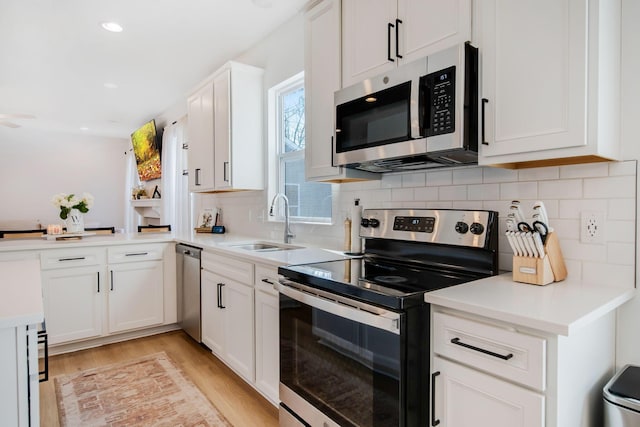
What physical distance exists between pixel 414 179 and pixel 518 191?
0.57 m

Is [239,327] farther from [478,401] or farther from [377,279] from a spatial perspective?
[478,401]

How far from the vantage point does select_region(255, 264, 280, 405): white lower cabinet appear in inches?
81.4

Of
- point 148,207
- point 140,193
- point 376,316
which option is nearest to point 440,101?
point 376,316

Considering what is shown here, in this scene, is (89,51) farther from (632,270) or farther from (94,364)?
(632,270)

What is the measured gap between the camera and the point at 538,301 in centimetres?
114

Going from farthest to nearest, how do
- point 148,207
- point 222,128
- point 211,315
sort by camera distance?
point 148,207 → point 222,128 → point 211,315

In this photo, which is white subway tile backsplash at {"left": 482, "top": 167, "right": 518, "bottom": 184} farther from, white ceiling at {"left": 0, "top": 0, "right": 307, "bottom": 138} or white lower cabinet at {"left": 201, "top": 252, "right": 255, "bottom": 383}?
white ceiling at {"left": 0, "top": 0, "right": 307, "bottom": 138}

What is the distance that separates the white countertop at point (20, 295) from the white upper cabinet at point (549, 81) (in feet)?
5.29

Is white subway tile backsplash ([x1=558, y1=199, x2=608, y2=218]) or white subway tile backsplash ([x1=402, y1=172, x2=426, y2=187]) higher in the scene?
white subway tile backsplash ([x1=402, y1=172, x2=426, y2=187])

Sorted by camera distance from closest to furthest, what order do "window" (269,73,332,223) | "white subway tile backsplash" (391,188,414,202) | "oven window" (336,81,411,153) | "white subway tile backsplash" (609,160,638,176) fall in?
"white subway tile backsplash" (609,160,638,176), "oven window" (336,81,411,153), "white subway tile backsplash" (391,188,414,202), "window" (269,73,332,223)

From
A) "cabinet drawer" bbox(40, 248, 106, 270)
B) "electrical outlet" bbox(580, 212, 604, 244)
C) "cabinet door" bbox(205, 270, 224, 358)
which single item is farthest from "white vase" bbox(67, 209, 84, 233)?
"electrical outlet" bbox(580, 212, 604, 244)

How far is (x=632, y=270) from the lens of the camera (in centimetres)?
130

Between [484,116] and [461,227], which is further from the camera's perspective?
[461,227]

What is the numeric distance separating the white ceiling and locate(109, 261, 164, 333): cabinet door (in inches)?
79.3
